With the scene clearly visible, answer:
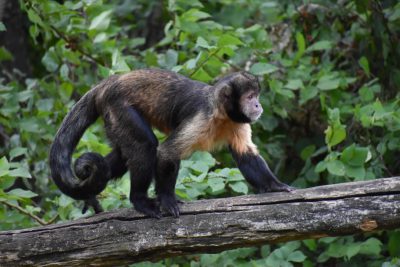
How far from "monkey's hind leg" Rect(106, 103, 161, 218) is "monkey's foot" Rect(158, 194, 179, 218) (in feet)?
0.32

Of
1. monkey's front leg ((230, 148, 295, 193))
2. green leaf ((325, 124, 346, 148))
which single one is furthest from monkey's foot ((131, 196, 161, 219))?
green leaf ((325, 124, 346, 148))

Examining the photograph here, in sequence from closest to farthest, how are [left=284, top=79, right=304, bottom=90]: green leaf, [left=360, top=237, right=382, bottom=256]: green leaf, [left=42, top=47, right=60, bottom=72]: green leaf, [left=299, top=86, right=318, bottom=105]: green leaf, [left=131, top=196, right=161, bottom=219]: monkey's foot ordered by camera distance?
[left=131, top=196, right=161, bottom=219]: monkey's foot, [left=360, top=237, right=382, bottom=256]: green leaf, [left=284, top=79, right=304, bottom=90]: green leaf, [left=299, top=86, right=318, bottom=105]: green leaf, [left=42, top=47, right=60, bottom=72]: green leaf

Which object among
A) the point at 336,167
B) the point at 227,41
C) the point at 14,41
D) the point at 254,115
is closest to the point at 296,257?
the point at 336,167

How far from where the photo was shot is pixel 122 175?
24.5 ft

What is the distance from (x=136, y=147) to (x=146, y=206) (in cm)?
59

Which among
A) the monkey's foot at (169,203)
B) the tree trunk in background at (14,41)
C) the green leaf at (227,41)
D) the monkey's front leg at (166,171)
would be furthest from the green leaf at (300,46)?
the tree trunk in background at (14,41)

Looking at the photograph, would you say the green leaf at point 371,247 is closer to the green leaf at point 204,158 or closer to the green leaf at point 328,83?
the green leaf at point 204,158

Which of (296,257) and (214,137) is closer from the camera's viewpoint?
(296,257)

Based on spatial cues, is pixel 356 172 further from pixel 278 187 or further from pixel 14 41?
pixel 14 41

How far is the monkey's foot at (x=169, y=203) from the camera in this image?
638cm

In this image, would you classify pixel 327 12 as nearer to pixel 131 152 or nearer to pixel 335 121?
pixel 335 121

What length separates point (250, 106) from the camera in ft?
23.2

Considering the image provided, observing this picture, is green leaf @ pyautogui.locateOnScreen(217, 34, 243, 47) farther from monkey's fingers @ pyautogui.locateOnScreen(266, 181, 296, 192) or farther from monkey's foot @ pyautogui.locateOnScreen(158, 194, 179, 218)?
monkey's foot @ pyautogui.locateOnScreen(158, 194, 179, 218)

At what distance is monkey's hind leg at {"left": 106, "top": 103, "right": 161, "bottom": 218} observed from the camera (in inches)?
270
